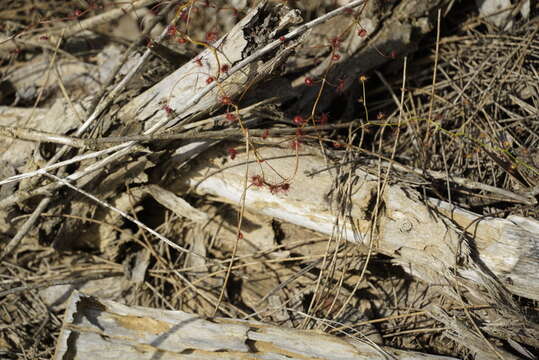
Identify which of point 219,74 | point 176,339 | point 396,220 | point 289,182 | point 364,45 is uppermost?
point 364,45

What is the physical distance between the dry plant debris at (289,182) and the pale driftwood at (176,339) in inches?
1.6

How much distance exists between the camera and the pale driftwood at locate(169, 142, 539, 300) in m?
2.12

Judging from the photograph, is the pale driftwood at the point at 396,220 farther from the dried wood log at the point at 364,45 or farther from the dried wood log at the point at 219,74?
the dried wood log at the point at 364,45

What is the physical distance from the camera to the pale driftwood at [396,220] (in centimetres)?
212

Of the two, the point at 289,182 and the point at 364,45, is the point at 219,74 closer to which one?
the point at 289,182

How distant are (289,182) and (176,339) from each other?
3.48 ft

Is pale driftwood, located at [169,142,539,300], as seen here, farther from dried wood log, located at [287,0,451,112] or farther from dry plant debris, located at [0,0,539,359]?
dried wood log, located at [287,0,451,112]

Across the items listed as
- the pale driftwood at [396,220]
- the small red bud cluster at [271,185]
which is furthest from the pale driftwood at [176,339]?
the small red bud cluster at [271,185]

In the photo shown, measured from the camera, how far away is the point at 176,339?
6.64ft

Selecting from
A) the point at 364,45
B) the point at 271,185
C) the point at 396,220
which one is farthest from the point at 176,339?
the point at 364,45

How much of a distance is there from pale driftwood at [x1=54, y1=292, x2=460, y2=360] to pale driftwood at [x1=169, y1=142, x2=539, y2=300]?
531mm

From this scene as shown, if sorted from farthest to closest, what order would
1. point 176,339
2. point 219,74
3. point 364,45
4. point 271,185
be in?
1. point 364,45
2. point 271,185
3. point 219,74
4. point 176,339

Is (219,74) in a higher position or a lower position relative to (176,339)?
higher

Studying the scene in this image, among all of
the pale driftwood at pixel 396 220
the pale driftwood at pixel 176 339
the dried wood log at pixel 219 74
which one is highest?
the dried wood log at pixel 219 74
